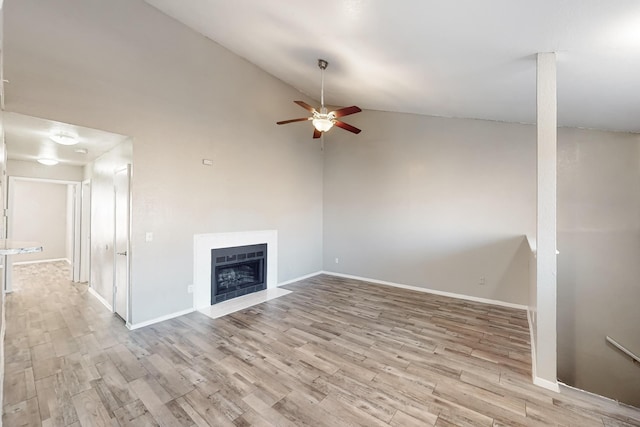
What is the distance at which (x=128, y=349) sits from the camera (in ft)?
9.64

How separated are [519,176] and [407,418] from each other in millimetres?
3974

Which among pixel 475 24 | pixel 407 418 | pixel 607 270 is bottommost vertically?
pixel 407 418

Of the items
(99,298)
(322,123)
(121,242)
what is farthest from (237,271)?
(322,123)

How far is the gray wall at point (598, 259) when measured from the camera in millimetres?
3656

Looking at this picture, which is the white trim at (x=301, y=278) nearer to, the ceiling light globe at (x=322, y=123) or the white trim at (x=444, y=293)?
the white trim at (x=444, y=293)

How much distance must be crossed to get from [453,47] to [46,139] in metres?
5.10

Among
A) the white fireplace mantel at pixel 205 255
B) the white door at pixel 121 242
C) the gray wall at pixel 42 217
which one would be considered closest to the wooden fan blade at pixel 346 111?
the white fireplace mantel at pixel 205 255

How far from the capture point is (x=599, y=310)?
3795 millimetres

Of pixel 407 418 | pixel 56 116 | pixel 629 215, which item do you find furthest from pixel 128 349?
pixel 629 215

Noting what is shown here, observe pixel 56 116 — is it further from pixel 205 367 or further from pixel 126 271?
pixel 205 367

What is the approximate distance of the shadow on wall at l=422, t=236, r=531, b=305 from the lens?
165 inches

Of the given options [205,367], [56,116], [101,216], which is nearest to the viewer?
[205,367]

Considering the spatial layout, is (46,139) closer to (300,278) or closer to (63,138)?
(63,138)

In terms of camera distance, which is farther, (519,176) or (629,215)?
(519,176)
